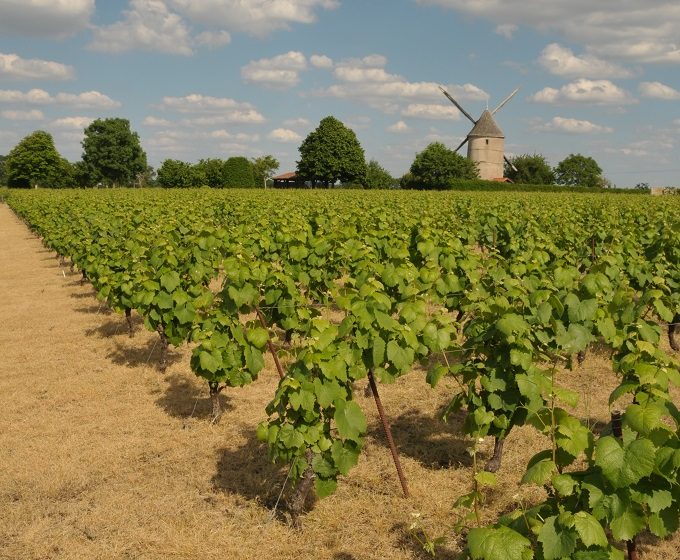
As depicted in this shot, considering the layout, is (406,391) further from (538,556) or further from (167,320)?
(538,556)

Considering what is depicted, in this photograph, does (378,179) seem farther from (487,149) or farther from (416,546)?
(416,546)

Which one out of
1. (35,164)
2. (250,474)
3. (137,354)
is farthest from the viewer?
(35,164)

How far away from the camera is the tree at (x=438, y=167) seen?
2625 inches

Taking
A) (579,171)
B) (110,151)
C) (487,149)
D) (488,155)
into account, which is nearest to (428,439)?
(488,155)

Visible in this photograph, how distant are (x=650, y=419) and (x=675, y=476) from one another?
301 millimetres

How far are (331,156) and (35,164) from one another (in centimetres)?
5126

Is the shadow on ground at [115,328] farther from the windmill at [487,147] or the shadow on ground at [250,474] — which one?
the windmill at [487,147]

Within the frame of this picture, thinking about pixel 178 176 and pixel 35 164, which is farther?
pixel 35 164

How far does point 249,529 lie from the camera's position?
526 centimetres

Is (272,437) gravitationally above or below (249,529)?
above

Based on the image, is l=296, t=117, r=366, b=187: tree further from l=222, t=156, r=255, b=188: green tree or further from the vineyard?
the vineyard

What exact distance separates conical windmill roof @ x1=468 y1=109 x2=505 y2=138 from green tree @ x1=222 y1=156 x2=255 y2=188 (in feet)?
101

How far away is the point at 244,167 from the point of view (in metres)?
82.2

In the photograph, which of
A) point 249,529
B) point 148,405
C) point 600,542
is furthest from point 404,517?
point 148,405
